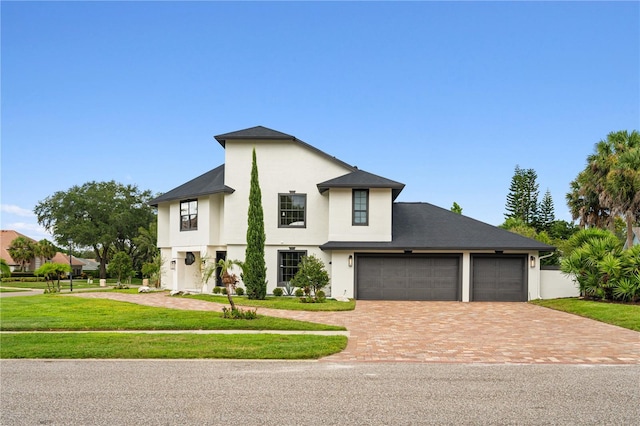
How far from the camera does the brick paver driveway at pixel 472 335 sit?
961 centimetres

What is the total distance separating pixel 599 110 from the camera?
25469 millimetres

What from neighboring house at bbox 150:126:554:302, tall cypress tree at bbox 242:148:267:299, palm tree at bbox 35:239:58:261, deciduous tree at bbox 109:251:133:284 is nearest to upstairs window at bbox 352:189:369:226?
neighboring house at bbox 150:126:554:302

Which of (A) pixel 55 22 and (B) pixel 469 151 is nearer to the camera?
(A) pixel 55 22

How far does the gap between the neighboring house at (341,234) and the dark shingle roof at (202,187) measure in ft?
0.30

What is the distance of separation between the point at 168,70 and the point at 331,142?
10661 mm

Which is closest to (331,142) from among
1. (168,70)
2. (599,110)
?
(168,70)

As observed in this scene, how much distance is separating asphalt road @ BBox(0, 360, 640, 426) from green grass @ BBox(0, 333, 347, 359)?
0.50 meters

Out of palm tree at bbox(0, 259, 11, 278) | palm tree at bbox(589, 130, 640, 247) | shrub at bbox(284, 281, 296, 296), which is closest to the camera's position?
shrub at bbox(284, 281, 296, 296)

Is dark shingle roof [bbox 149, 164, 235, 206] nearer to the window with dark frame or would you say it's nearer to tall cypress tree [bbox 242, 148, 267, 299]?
tall cypress tree [bbox 242, 148, 267, 299]

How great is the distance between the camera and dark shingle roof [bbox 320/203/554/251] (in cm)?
2170

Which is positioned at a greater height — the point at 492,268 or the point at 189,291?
the point at 492,268

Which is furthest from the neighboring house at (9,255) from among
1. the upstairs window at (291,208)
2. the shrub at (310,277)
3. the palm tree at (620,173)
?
the palm tree at (620,173)

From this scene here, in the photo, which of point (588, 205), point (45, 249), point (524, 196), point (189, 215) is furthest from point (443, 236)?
point (45, 249)

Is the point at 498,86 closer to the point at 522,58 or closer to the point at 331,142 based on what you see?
the point at 522,58
